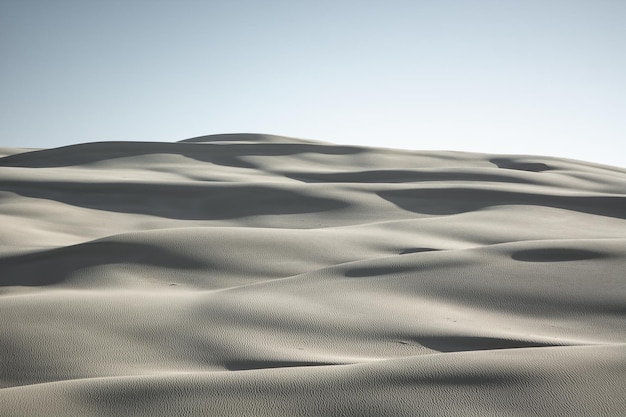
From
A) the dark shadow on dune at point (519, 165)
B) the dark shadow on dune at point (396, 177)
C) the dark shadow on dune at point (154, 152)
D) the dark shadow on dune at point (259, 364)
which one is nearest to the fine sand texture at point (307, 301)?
the dark shadow on dune at point (259, 364)

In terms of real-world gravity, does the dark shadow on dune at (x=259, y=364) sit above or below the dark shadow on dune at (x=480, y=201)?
below

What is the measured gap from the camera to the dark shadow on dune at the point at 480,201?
900cm

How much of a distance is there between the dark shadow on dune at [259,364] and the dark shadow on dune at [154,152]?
33.5ft

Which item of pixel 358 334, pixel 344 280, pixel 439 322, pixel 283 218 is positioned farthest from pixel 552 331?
pixel 283 218

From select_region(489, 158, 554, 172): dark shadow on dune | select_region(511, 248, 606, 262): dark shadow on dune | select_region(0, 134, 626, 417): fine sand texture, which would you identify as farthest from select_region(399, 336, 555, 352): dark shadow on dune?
select_region(489, 158, 554, 172): dark shadow on dune

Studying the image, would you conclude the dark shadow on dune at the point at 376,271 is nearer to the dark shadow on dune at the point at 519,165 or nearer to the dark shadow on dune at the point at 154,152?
the dark shadow on dune at the point at 154,152

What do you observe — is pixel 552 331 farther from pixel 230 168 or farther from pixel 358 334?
pixel 230 168

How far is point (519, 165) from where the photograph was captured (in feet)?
49.1

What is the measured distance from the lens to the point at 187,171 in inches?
475

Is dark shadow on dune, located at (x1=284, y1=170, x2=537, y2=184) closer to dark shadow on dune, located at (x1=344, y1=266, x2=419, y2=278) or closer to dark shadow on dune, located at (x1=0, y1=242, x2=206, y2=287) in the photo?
dark shadow on dune, located at (x1=0, y1=242, x2=206, y2=287)

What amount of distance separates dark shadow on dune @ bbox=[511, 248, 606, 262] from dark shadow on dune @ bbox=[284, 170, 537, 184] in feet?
20.7

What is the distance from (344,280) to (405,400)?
7.55 feet

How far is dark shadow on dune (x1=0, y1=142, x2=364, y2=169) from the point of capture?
44.5 ft

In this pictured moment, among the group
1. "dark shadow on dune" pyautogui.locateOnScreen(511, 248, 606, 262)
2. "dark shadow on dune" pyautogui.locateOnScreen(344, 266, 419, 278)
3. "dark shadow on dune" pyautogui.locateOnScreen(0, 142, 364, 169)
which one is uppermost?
"dark shadow on dune" pyautogui.locateOnScreen(0, 142, 364, 169)
